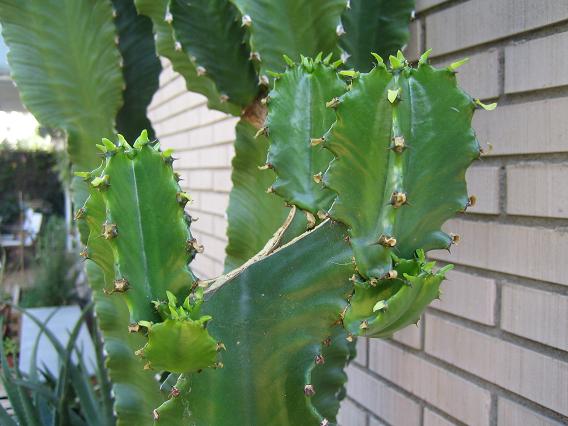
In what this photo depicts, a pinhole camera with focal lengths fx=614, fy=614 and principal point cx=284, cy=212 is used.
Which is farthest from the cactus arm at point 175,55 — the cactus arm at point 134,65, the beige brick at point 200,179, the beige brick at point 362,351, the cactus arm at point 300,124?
the beige brick at point 200,179

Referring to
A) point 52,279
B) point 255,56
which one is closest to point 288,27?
point 255,56

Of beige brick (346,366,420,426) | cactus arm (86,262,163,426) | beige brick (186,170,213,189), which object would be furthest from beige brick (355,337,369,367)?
beige brick (186,170,213,189)

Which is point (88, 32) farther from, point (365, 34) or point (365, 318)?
point (365, 318)

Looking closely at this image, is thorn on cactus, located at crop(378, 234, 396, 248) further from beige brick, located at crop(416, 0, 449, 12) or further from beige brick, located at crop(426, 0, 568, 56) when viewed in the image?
beige brick, located at crop(416, 0, 449, 12)

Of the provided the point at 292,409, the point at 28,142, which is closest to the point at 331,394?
the point at 292,409

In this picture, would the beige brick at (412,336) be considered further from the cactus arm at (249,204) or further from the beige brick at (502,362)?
the cactus arm at (249,204)

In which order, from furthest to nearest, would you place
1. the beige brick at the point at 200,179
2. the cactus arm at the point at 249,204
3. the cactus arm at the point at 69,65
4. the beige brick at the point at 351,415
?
the beige brick at the point at 200,179 < the beige brick at the point at 351,415 < the cactus arm at the point at 69,65 < the cactus arm at the point at 249,204

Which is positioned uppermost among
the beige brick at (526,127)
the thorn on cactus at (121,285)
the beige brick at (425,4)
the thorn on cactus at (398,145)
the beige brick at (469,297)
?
the beige brick at (425,4)
